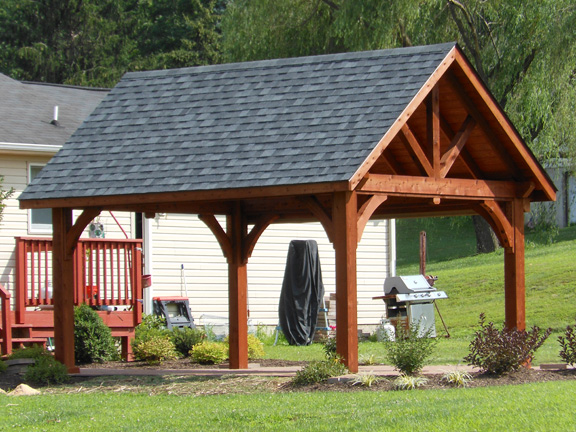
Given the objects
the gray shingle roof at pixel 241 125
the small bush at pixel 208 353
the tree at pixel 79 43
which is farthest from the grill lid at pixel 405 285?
the tree at pixel 79 43

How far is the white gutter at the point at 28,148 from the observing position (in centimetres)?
1848

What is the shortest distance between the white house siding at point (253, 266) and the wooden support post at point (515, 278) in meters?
8.77

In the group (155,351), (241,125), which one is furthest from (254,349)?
(241,125)

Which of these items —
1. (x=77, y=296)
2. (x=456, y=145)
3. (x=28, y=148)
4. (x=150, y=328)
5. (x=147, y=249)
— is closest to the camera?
(x=456, y=145)

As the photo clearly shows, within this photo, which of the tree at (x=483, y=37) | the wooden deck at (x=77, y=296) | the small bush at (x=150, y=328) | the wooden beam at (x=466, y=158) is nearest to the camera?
the wooden beam at (x=466, y=158)

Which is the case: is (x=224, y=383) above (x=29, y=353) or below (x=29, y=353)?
below

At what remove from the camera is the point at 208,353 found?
16.0m

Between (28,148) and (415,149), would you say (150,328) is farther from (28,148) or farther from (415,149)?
(415,149)

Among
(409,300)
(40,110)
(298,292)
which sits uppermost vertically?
(40,110)

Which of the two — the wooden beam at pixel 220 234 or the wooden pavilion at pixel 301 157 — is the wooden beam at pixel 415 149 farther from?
the wooden beam at pixel 220 234

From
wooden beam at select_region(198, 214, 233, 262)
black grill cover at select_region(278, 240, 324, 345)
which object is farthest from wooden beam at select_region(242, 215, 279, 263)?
black grill cover at select_region(278, 240, 324, 345)

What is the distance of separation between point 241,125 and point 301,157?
162 centimetres

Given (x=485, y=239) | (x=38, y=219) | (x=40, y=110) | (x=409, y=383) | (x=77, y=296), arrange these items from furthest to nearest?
(x=485, y=239)
(x=40, y=110)
(x=38, y=219)
(x=77, y=296)
(x=409, y=383)

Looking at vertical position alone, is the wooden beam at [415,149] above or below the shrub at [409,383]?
above
